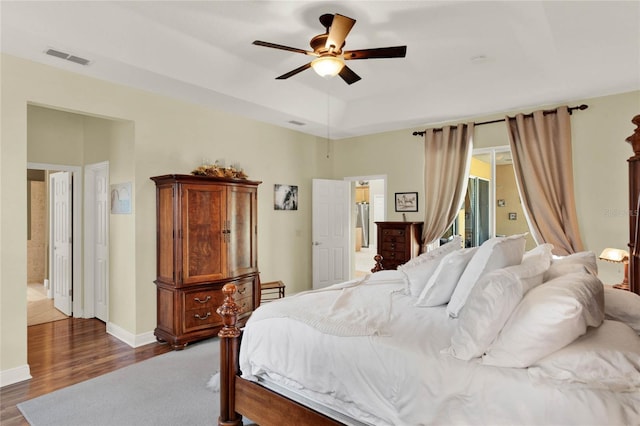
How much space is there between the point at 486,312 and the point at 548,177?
3656 millimetres

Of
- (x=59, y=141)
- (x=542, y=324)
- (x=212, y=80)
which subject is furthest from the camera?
(x=59, y=141)

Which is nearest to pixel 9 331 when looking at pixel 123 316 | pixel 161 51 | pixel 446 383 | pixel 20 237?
pixel 20 237

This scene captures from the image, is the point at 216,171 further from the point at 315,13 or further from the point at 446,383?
the point at 446,383

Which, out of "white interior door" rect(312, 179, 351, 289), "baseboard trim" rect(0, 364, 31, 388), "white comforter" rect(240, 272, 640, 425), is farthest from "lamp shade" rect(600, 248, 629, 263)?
"baseboard trim" rect(0, 364, 31, 388)

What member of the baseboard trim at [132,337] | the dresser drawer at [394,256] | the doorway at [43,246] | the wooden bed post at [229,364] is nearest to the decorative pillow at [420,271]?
the wooden bed post at [229,364]

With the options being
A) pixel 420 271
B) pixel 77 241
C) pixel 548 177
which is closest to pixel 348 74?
pixel 420 271

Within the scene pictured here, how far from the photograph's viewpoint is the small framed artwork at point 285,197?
593 centimetres

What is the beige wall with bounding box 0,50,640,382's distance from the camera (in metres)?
3.31

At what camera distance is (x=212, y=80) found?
4203 millimetres

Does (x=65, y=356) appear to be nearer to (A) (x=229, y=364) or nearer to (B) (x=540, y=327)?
(A) (x=229, y=364)

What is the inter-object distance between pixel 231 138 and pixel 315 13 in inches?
97.0

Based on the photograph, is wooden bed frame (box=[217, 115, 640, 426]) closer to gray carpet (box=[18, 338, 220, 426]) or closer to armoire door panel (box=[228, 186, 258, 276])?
gray carpet (box=[18, 338, 220, 426])

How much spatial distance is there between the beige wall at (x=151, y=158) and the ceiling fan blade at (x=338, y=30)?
2497 mm

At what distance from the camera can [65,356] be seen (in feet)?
12.5
